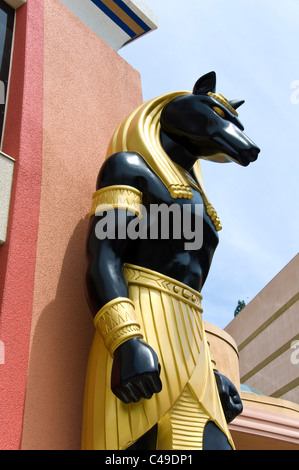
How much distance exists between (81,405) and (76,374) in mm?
160

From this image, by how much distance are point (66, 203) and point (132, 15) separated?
216 cm

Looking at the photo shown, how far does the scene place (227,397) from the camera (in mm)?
3266

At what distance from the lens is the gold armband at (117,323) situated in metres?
2.63

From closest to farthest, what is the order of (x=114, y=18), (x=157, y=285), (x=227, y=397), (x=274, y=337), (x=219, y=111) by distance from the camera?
(x=157, y=285) → (x=227, y=397) → (x=219, y=111) → (x=114, y=18) → (x=274, y=337)

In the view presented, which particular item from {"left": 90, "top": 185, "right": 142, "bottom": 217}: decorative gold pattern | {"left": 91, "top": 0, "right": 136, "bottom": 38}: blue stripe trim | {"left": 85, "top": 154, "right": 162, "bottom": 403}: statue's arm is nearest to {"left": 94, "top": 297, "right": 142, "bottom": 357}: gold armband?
{"left": 85, "top": 154, "right": 162, "bottom": 403}: statue's arm

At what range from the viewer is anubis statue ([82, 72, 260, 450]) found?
2.64 meters

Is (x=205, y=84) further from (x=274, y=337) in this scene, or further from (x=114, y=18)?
(x=274, y=337)

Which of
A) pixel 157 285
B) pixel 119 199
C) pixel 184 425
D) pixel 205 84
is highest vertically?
pixel 205 84

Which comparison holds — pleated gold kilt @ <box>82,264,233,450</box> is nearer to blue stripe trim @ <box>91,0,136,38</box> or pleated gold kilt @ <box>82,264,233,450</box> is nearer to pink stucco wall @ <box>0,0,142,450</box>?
pink stucco wall @ <box>0,0,142,450</box>

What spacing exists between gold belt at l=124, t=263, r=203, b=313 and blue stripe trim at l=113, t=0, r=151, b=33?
8.77 feet

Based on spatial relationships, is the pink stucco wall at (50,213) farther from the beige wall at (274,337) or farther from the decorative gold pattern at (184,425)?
the beige wall at (274,337)

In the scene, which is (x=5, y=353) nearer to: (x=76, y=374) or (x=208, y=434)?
(x=76, y=374)

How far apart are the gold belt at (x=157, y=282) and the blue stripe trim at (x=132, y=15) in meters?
2.67

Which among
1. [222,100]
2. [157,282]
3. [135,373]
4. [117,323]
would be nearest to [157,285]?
[157,282]
